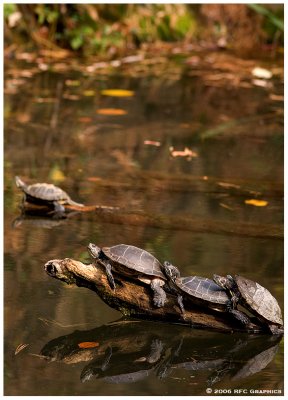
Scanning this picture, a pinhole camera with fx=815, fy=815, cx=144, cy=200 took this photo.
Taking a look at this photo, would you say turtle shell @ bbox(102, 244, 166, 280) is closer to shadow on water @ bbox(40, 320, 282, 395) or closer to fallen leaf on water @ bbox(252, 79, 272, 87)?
shadow on water @ bbox(40, 320, 282, 395)

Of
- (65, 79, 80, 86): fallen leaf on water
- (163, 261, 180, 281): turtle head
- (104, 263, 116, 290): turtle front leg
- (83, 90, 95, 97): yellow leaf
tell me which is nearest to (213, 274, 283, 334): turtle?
(163, 261, 180, 281): turtle head

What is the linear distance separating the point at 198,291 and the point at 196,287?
0.03 metres

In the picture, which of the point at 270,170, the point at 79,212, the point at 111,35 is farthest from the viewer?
the point at 111,35

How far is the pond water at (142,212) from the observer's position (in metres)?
4.18

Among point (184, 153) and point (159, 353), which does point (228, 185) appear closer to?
point (184, 153)

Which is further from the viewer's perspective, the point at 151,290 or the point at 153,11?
the point at 153,11

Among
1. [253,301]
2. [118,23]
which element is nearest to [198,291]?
[253,301]

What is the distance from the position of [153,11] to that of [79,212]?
347 inches

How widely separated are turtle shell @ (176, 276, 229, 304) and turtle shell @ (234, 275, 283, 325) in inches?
4.3

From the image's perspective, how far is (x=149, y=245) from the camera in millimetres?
5816

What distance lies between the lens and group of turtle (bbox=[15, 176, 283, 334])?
4414mm

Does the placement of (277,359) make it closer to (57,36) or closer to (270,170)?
(270,170)

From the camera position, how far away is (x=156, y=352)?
435 cm

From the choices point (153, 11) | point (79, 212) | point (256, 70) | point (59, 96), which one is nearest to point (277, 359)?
point (79, 212)
